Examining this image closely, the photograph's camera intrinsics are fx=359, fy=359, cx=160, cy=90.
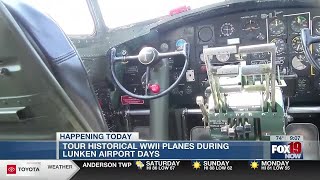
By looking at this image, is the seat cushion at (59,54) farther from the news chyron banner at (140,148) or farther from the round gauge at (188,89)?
the round gauge at (188,89)

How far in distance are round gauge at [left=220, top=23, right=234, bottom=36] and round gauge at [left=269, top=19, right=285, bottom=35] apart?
0.19 metres

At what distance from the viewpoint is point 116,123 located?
1.43m

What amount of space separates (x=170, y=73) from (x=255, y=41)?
43cm

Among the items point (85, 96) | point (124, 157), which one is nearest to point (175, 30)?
point (85, 96)

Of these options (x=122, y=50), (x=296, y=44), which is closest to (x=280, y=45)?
(x=296, y=44)

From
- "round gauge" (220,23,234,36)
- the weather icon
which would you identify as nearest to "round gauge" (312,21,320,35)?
"round gauge" (220,23,234,36)

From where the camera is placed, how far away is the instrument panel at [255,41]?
5.60 feet

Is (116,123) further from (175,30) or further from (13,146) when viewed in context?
(175,30)

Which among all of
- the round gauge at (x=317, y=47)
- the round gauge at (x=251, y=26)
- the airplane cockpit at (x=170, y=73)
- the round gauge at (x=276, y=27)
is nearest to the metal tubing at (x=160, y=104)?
the airplane cockpit at (x=170, y=73)

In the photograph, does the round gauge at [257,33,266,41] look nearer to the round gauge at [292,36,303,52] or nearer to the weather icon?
the round gauge at [292,36,303,52]

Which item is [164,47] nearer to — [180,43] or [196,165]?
[180,43]

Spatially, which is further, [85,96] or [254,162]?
[85,96]

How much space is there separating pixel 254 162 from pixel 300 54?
3.09 feet

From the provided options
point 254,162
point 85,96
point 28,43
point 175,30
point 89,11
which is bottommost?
point 254,162
